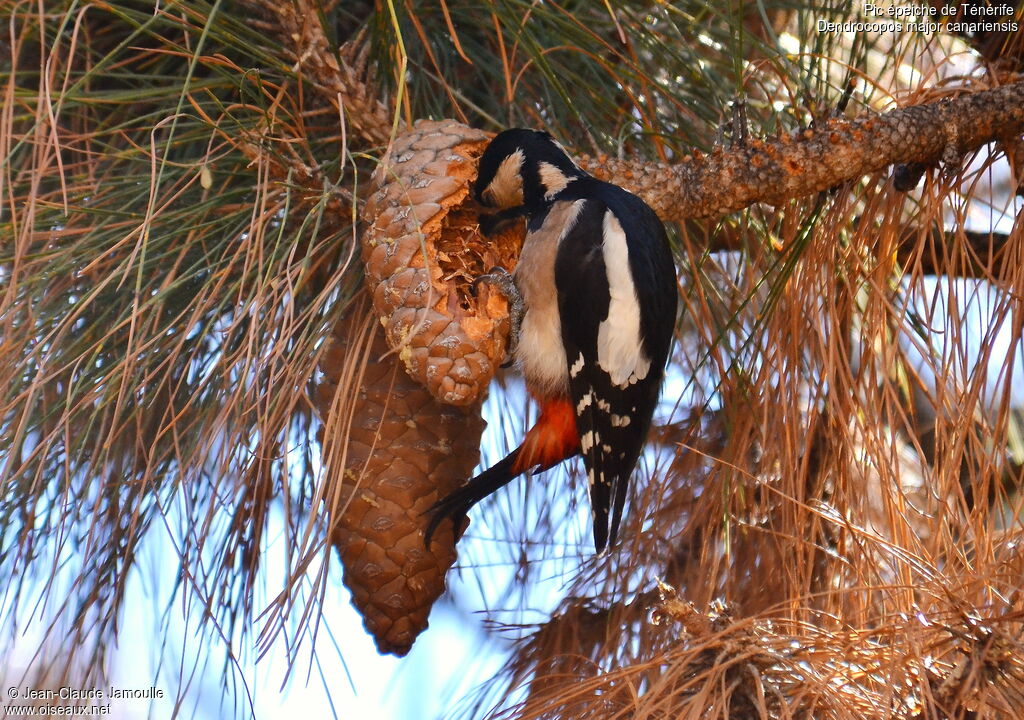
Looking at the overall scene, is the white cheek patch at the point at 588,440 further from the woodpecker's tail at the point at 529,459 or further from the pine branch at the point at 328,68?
the pine branch at the point at 328,68

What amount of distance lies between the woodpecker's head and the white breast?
0.04 metres

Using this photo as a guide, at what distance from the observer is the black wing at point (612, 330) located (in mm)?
1512

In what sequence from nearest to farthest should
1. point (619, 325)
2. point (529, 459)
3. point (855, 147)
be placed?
point (855, 147) < point (529, 459) < point (619, 325)

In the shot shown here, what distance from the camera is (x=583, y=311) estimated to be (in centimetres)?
168

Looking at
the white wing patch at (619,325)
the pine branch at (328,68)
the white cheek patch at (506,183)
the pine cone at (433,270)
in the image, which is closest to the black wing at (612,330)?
the white wing patch at (619,325)

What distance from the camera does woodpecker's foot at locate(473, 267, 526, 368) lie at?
1.50 meters

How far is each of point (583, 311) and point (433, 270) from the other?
44cm

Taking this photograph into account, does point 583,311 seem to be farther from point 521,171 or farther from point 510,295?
point 521,171

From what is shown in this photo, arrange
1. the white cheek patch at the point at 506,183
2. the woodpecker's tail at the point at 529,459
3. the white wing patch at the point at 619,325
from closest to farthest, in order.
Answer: the woodpecker's tail at the point at 529,459, the white cheek patch at the point at 506,183, the white wing patch at the point at 619,325

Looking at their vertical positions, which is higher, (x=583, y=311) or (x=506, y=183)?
(x=506, y=183)

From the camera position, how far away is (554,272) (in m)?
1.65

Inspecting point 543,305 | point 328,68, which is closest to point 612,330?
point 543,305

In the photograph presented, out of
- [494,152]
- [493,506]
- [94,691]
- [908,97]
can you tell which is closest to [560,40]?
[494,152]

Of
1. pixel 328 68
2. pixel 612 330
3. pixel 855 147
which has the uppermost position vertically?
pixel 328 68
